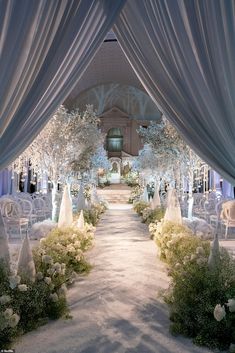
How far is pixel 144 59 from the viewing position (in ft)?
11.3

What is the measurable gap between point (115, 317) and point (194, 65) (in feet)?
8.16

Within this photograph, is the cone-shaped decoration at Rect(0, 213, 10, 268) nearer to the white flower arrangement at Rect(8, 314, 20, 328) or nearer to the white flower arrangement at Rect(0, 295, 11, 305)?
the white flower arrangement at Rect(0, 295, 11, 305)

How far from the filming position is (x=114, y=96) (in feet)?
109

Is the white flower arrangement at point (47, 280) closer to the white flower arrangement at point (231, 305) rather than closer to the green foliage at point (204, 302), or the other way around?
the green foliage at point (204, 302)

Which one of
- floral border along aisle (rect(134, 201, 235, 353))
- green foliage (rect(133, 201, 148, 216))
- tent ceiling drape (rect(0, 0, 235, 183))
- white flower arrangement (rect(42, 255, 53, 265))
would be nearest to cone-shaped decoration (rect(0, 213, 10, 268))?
white flower arrangement (rect(42, 255, 53, 265))

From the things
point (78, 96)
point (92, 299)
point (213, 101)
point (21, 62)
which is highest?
point (78, 96)

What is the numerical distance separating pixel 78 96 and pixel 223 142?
28.3 metres

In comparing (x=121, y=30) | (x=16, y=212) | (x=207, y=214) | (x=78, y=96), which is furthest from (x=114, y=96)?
(x=121, y=30)

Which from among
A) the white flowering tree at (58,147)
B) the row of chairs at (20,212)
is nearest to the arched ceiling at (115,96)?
the row of chairs at (20,212)

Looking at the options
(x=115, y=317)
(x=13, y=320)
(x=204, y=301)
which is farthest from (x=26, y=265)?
(x=204, y=301)

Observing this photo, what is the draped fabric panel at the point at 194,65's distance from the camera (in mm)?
3166

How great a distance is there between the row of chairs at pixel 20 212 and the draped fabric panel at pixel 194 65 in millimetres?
3366

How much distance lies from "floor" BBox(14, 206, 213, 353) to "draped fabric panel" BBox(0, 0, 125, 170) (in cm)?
156

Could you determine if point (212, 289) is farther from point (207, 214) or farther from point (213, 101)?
point (207, 214)
